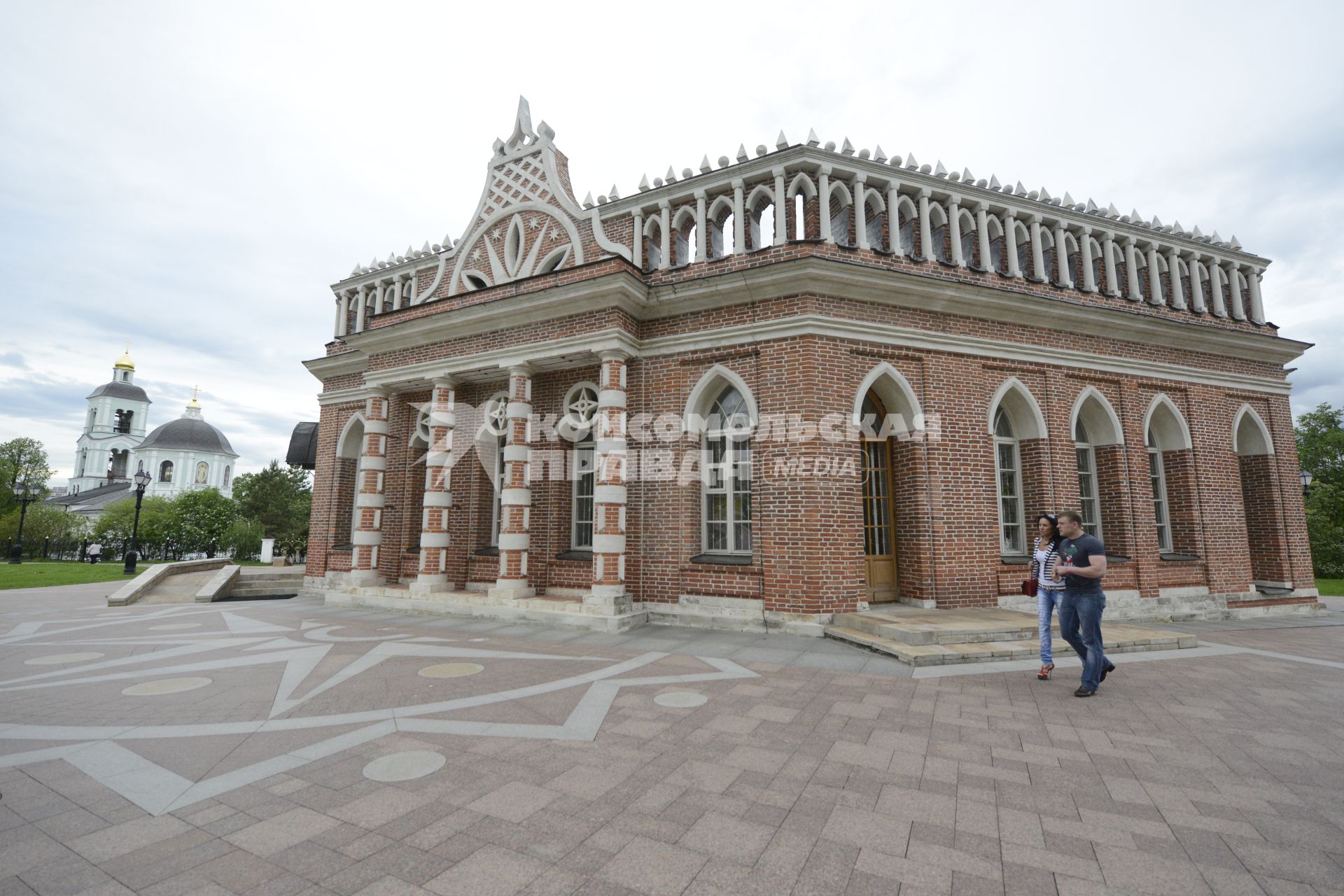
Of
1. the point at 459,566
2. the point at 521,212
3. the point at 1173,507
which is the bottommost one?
the point at 459,566

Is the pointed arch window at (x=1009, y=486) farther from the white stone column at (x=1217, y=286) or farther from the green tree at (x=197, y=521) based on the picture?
the green tree at (x=197, y=521)

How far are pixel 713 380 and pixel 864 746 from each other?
693 centimetres

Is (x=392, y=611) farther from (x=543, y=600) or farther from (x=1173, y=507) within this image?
(x=1173, y=507)

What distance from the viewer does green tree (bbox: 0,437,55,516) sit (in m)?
41.4

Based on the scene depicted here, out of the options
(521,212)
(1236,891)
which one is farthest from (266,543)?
(1236,891)

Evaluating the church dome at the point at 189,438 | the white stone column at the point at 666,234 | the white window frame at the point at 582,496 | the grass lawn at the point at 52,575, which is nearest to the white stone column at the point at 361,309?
the white window frame at the point at 582,496

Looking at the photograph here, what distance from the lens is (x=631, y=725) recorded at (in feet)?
15.1

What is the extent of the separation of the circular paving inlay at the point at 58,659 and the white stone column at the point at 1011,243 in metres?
16.4

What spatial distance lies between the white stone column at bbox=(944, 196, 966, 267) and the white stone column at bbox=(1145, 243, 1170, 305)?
5.41 m

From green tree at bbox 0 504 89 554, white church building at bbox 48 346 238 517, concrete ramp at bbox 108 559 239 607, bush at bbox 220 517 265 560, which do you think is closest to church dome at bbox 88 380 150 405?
white church building at bbox 48 346 238 517

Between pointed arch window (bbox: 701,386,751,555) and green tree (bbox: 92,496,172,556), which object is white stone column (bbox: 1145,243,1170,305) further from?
green tree (bbox: 92,496,172,556)

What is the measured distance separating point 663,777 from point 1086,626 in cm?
498

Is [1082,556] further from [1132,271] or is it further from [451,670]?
[1132,271]

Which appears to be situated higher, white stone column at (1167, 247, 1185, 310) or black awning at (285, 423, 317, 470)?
white stone column at (1167, 247, 1185, 310)
